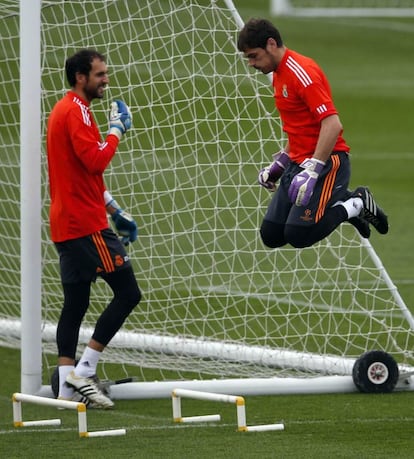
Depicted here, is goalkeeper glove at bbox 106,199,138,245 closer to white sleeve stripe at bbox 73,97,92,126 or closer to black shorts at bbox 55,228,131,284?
black shorts at bbox 55,228,131,284

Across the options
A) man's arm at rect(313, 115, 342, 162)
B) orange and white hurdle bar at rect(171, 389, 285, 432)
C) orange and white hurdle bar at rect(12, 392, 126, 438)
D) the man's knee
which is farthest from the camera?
the man's knee

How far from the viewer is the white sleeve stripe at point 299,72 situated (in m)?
8.89

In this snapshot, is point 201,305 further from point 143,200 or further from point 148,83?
point 148,83

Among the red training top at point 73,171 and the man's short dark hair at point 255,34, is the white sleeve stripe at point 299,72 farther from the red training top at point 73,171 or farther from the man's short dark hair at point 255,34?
the red training top at point 73,171

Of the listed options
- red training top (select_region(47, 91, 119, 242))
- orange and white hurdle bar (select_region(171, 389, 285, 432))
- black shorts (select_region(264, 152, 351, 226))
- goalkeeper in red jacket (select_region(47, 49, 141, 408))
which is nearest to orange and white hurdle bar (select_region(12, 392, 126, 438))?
orange and white hurdle bar (select_region(171, 389, 285, 432))

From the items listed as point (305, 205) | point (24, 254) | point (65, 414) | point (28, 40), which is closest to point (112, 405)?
point (65, 414)

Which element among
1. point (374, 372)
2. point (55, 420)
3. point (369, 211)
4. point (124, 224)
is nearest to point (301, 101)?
point (369, 211)

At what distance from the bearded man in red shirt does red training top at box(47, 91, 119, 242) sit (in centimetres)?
105

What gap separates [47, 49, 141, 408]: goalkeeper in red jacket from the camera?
912 centimetres

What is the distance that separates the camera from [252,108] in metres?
10.3

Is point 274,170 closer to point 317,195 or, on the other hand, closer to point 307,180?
point 317,195

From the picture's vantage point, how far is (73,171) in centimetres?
916

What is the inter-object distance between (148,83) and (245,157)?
4.61ft

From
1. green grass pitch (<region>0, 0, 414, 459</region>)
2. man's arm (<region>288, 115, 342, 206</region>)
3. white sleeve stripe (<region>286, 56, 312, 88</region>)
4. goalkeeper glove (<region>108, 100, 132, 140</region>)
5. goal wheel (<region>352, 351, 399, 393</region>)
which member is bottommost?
green grass pitch (<region>0, 0, 414, 459</region>)
